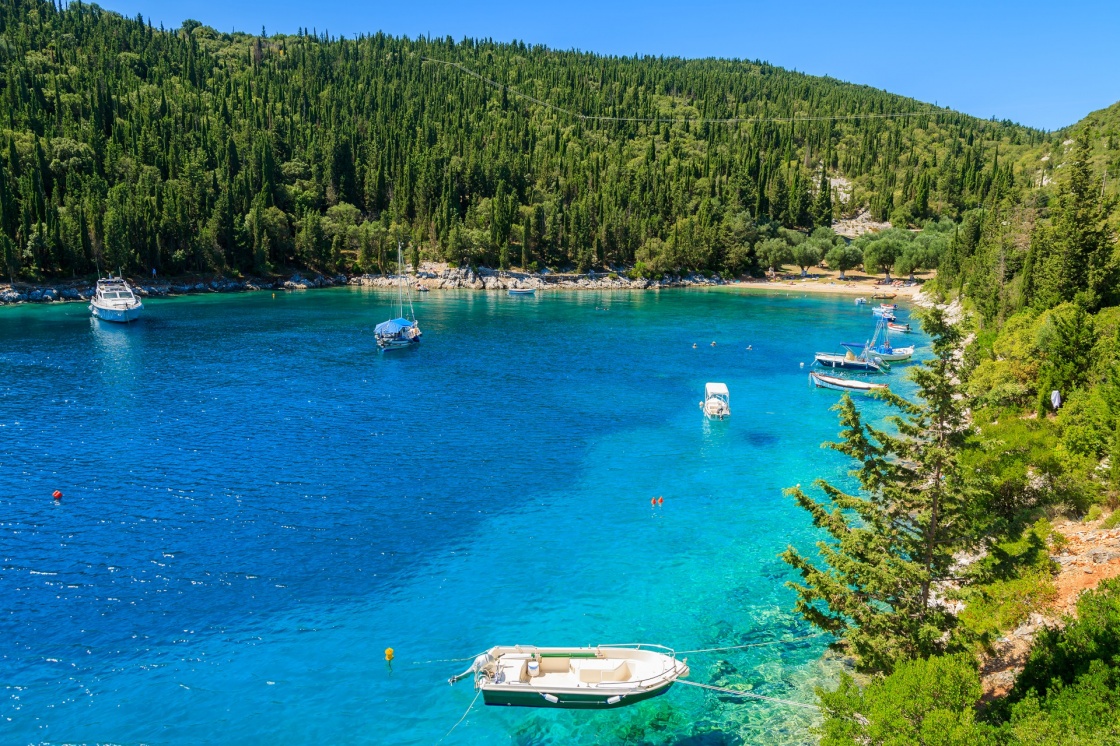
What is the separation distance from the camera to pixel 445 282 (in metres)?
162

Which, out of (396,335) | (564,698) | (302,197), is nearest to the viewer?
(564,698)

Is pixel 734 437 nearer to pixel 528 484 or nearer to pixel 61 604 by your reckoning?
pixel 528 484

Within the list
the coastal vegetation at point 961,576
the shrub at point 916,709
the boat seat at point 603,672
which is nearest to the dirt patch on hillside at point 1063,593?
the coastal vegetation at point 961,576

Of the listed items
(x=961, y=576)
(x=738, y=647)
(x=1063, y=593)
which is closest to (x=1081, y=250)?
(x=1063, y=593)

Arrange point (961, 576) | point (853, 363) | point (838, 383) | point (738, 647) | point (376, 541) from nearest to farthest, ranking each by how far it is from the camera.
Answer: point (961, 576) < point (738, 647) < point (376, 541) < point (838, 383) < point (853, 363)

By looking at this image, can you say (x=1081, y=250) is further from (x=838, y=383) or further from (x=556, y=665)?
(x=556, y=665)

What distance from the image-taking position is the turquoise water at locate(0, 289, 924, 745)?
24203mm

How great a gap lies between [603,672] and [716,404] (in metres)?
39.3

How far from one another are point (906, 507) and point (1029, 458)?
65.8ft

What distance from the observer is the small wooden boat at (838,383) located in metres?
69.0

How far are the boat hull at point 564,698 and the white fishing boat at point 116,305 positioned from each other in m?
104

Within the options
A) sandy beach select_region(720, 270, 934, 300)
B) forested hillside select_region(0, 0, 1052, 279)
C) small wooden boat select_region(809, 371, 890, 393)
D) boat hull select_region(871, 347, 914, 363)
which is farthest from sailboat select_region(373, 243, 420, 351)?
sandy beach select_region(720, 270, 934, 300)

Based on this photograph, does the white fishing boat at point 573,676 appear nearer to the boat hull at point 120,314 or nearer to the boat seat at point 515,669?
the boat seat at point 515,669

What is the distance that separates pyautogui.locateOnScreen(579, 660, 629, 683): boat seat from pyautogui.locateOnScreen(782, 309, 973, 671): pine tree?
6.85 meters
